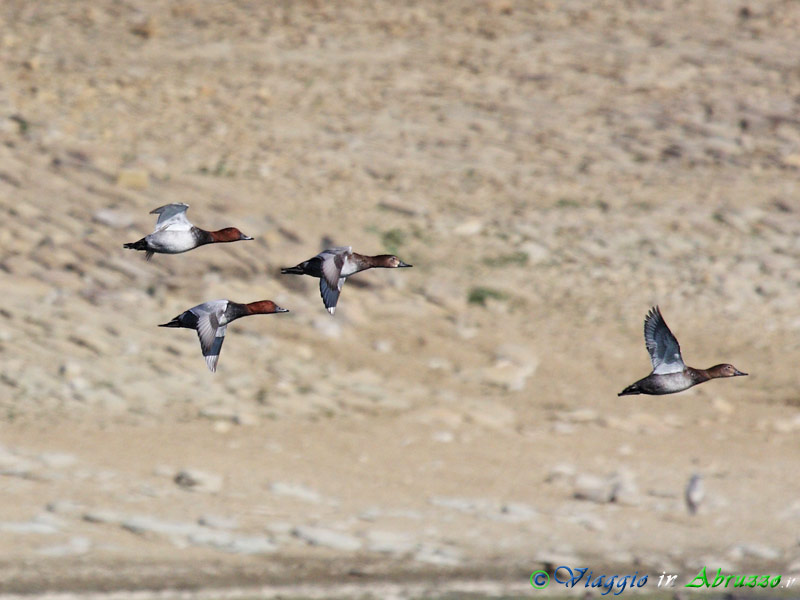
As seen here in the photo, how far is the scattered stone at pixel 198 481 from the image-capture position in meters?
20.7

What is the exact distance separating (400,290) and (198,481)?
6.27 m

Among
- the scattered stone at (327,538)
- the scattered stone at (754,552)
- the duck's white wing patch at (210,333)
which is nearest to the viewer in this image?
the duck's white wing patch at (210,333)

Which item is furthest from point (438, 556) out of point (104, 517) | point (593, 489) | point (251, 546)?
point (104, 517)

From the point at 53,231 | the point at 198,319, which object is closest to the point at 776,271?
the point at 53,231

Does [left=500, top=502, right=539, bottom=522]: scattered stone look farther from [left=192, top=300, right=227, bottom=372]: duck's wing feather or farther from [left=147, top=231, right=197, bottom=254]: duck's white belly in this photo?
[left=192, top=300, right=227, bottom=372]: duck's wing feather

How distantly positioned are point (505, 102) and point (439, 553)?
12.8 m

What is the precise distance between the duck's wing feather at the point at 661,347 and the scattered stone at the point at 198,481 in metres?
11.4

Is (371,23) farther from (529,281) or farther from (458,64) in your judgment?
(529,281)

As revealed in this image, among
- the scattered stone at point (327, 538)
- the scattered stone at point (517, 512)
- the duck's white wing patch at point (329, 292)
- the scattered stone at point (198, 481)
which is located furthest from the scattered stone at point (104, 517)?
the duck's white wing patch at point (329, 292)

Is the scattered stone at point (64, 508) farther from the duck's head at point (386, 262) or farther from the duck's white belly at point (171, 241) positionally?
the duck's head at point (386, 262)

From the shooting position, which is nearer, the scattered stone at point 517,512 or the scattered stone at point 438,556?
the scattered stone at point 438,556

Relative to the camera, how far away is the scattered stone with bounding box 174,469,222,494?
20.7 meters

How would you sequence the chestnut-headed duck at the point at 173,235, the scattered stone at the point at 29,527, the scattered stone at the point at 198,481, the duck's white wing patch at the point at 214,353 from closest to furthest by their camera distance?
the duck's white wing patch at the point at 214,353 → the chestnut-headed duck at the point at 173,235 → the scattered stone at the point at 29,527 → the scattered stone at the point at 198,481

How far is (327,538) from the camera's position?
20.3 m
